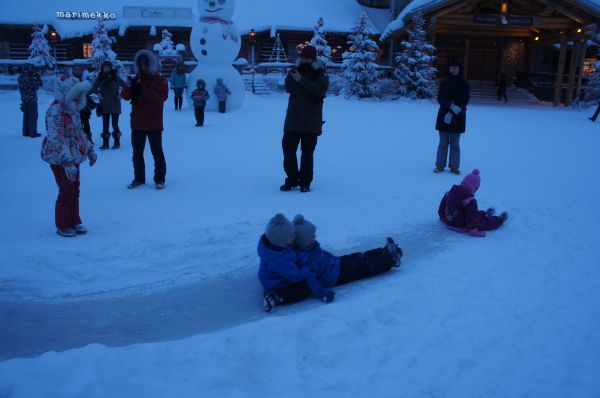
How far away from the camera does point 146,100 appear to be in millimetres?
6234

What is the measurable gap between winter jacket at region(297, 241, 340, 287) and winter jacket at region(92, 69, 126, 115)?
6.92m

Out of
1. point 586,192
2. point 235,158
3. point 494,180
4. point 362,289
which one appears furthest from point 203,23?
point 362,289

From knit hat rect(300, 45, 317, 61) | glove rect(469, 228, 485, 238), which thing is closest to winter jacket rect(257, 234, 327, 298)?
glove rect(469, 228, 485, 238)

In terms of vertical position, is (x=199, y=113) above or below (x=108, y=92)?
below

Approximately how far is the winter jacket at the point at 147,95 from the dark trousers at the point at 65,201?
1.71 m

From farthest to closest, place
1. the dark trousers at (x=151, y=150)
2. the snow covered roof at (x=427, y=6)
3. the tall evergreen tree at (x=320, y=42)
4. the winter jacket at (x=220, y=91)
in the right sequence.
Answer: the tall evergreen tree at (x=320, y=42), the snow covered roof at (x=427, y=6), the winter jacket at (x=220, y=91), the dark trousers at (x=151, y=150)

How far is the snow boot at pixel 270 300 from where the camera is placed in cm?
343

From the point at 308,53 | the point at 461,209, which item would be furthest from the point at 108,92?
the point at 461,209

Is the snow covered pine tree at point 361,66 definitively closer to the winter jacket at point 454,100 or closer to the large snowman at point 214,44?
the large snowman at point 214,44

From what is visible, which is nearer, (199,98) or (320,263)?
(320,263)

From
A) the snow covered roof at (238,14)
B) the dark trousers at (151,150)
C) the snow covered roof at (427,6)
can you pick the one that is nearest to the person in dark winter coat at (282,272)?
the dark trousers at (151,150)

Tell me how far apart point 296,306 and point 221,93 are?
41.7 feet

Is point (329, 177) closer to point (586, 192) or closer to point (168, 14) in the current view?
point (586, 192)

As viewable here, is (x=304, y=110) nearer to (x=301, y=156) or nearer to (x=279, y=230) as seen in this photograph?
(x=301, y=156)
